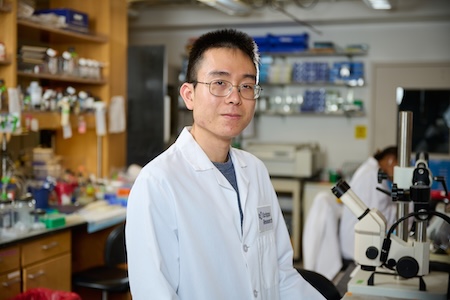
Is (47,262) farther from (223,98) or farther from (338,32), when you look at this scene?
(338,32)

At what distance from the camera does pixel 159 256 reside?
60.4 inches

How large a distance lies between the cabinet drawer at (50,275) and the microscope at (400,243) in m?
1.91

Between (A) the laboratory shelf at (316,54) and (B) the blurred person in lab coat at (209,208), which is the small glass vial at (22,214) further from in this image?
(A) the laboratory shelf at (316,54)

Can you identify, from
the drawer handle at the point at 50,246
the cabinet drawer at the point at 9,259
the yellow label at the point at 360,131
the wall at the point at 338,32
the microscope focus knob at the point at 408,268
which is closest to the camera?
the microscope focus knob at the point at 408,268

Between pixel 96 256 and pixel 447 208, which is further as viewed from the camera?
pixel 96 256

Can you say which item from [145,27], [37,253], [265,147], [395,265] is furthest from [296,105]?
[395,265]

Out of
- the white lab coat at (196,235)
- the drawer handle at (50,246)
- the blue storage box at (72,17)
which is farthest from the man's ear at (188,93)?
the blue storage box at (72,17)

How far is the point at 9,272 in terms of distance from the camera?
3105mm

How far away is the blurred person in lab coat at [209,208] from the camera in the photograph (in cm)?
157

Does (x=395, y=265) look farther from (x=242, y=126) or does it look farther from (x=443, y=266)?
(x=242, y=126)

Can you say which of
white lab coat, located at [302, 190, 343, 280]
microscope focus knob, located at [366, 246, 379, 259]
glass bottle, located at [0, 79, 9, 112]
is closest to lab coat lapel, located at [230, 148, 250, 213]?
microscope focus knob, located at [366, 246, 379, 259]

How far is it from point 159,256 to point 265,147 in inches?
183

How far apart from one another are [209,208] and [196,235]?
9 centimetres

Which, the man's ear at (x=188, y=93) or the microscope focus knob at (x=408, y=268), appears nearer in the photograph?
the man's ear at (x=188, y=93)
